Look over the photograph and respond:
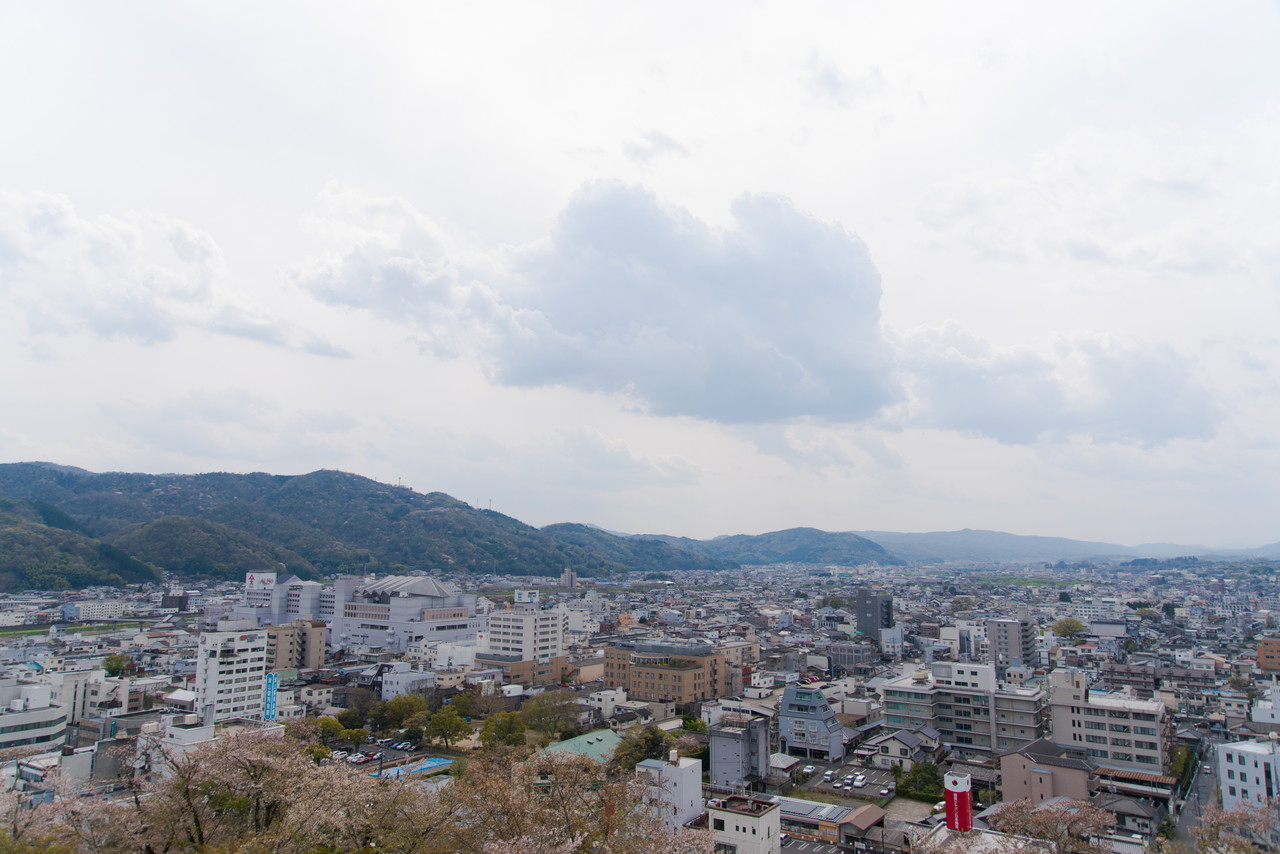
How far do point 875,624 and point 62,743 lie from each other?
39111 millimetres

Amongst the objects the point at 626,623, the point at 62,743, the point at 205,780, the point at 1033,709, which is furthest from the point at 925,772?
the point at 626,623

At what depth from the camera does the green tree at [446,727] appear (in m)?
20.9

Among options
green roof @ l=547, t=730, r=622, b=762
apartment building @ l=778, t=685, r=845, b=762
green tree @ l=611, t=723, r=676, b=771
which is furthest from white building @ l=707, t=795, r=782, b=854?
apartment building @ l=778, t=685, r=845, b=762

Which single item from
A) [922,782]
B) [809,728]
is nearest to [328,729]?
[809,728]

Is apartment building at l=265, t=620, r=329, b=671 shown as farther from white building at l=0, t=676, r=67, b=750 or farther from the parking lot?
the parking lot

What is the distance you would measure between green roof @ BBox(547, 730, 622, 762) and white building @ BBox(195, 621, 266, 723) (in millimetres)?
9700

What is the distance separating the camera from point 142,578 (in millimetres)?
65625

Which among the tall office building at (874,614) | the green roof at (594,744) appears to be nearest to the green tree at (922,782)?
the green roof at (594,744)

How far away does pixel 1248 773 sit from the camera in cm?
1534

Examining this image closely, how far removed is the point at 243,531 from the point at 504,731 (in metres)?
74.8

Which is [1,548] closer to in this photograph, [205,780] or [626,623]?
[626,623]

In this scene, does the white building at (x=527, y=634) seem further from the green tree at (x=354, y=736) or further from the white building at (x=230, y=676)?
the white building at (x=230, y=676)

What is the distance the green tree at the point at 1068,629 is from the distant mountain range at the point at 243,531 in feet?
208

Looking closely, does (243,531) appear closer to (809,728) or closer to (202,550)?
(202,550)
